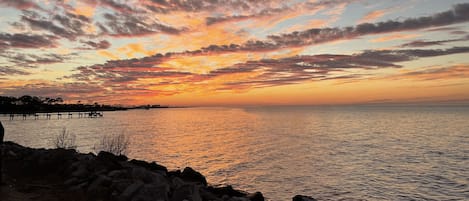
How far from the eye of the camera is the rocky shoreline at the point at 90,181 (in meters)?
12.3

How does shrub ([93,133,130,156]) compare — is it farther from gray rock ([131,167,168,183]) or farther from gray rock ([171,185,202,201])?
gray rock ([171,185,202,201])

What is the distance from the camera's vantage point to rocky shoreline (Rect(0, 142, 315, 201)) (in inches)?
483

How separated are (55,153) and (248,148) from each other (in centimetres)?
3221

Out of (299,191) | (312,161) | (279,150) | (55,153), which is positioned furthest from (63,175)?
(279,150)

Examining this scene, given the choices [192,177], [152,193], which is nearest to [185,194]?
[152,193]

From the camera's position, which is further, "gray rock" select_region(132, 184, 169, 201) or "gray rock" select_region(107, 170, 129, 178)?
"gray rock" select_region(107, 170, 129, 178)

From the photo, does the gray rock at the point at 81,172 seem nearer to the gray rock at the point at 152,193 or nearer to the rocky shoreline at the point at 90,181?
the rocky shoreline at the point at 90,181

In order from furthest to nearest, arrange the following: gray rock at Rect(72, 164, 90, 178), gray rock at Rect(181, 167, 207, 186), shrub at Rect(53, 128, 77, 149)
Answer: shrub at Rect(53, 128, 77, 149) → gray rock at Rect(181, 167, 207, 186) → gray rock at Rect(72, 164, 90, 178)

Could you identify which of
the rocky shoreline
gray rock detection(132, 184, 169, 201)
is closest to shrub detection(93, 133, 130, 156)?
the rocky shoreline

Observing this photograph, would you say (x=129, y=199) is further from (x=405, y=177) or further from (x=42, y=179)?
(x=405, y=177)

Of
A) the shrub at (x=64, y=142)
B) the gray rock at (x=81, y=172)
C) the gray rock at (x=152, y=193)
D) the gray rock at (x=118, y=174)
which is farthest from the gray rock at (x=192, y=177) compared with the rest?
the shrub at (x=64, y=142)

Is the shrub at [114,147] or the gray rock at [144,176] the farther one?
the shrub at [114,147]

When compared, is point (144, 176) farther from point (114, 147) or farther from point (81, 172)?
point (114, 147)

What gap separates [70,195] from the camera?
13.0 metres
